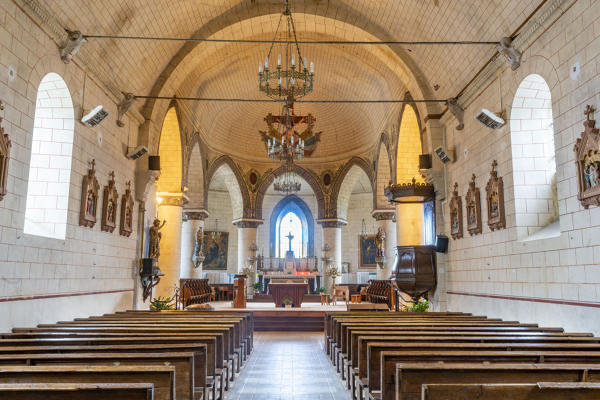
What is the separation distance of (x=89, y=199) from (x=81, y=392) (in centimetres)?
769

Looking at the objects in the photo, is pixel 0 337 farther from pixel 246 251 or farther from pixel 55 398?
pixel 246 251

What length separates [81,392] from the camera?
2.56 m

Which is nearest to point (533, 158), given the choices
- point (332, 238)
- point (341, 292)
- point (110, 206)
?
point (110, 206)

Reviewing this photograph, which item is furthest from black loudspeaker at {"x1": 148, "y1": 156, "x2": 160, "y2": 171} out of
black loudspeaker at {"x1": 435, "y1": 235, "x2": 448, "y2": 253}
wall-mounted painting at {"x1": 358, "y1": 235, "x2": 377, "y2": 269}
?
wall-mounted painting at {"x1": 358, "y1": 235, "x2": 377, "y2": 269}

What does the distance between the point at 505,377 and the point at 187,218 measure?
694 inches

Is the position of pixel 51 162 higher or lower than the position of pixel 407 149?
lower

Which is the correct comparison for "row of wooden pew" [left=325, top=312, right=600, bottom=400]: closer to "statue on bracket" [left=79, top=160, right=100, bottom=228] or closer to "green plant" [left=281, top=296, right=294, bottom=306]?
"statue on bracket" [left=79, top=160, right=100, bottom=228]

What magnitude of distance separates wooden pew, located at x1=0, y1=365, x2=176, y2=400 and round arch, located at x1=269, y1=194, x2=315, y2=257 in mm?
24034

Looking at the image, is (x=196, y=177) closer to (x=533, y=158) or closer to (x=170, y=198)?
(x=170, y=198)

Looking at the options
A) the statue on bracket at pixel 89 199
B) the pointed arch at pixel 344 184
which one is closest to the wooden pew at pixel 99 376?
the statue on bracket at pixel 89 199

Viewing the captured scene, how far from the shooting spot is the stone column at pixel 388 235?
64.1ft

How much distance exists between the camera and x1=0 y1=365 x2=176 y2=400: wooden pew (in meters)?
3.02

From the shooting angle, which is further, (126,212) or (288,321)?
(288,321)

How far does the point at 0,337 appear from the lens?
5516 mm
